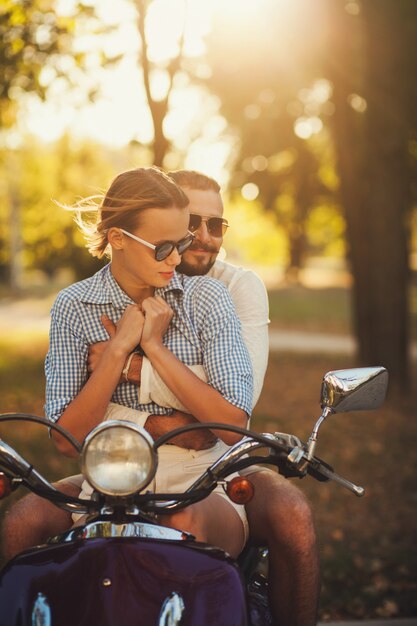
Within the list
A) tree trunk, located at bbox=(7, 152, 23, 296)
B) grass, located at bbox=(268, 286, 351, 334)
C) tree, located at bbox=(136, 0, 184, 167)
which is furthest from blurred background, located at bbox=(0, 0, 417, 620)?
tree trunk, located at bbox=(7, 152, 23, 296)

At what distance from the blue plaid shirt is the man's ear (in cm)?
14

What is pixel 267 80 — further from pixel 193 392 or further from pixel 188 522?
pixel 188 522

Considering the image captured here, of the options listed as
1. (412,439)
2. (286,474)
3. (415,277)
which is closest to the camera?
(286,474)

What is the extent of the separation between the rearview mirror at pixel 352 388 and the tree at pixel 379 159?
7783 mm

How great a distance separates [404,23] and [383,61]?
0.62m

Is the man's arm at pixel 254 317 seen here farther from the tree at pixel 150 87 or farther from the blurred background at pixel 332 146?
the tree at pixel 150 87

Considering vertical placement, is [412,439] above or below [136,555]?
below

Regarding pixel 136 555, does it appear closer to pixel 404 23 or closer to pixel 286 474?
pixel 286 474

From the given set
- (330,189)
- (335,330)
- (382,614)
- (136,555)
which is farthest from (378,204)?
(330,189)

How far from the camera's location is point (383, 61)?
1023cm

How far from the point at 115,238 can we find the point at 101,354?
390 mm

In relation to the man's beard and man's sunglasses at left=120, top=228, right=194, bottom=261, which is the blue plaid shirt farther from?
the man's beard

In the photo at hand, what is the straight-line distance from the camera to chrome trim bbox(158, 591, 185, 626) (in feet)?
6.42

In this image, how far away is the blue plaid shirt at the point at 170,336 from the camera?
8.95ft
